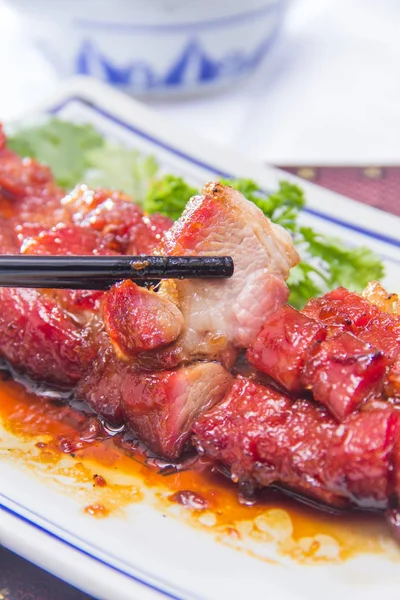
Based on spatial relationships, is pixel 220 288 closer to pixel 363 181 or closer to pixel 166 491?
pixel 166 491

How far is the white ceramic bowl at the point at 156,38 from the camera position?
274 inches

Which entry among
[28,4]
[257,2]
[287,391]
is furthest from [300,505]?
[28,4]

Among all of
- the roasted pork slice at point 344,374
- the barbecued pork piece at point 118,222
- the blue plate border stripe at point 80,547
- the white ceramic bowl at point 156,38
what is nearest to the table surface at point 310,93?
the white ceramic bowl at point 156,38

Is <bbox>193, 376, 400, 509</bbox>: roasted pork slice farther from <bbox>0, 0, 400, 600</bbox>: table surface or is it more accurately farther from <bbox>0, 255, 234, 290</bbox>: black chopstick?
<bbox>0, 0, 400, 600</bbox>: table surface

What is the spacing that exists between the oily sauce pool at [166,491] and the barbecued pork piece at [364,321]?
639 millimetres

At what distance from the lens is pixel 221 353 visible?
11.2ft

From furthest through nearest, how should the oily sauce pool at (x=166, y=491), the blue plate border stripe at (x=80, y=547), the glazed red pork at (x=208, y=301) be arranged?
the glazed red pork at (x=208, y=301) < the oily sauce pool at (x=166, y=491) < the blue plate border stripe at (x=80, y=547)

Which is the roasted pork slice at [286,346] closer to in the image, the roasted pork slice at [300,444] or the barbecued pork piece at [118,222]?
the roasted pork slice at [300,444]

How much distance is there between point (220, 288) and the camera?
3.38 m

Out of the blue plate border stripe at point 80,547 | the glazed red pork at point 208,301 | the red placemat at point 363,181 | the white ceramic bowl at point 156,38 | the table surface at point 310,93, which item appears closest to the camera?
the blue plate border stripe at point 80,547

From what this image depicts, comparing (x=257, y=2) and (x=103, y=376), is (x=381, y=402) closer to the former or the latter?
(x=103, y=376)

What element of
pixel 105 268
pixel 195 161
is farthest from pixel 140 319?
pixel 195 161

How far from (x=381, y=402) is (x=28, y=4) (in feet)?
19.0

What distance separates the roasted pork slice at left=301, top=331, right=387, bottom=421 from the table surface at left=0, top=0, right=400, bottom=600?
2.99 meters
